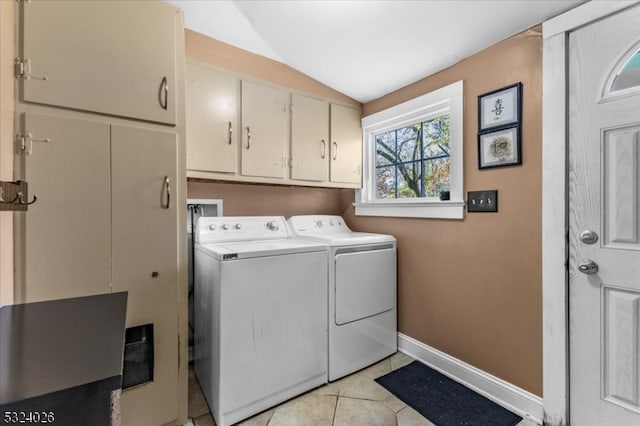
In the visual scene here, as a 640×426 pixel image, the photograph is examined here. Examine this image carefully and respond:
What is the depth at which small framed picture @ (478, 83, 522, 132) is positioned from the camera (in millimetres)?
1667

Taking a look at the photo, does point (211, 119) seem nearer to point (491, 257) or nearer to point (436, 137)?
point (436, 137)

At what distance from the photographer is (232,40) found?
2104 mm

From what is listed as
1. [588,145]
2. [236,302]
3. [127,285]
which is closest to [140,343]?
[127,285]

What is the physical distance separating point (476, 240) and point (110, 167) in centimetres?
210

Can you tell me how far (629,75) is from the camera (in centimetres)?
132

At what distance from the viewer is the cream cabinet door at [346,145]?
2580mm

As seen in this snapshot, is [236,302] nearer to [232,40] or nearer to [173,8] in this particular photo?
[173,8]

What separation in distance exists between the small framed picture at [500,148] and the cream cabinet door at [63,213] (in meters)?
2.07

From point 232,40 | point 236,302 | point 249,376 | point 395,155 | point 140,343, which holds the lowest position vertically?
point 249,376

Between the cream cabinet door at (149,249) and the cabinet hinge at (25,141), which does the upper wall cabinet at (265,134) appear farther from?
the cabinet hinge at (25,141)

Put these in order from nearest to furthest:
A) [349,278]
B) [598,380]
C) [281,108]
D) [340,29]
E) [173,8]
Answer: [598,380]
[173,8]
[340,29]
[349,278]
[281,108]

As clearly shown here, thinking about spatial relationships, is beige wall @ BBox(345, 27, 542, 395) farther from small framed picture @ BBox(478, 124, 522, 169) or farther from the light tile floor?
the light tile floor

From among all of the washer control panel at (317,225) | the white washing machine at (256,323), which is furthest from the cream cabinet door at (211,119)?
the washer control panel at (317,225)

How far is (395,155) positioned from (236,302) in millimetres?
1800
